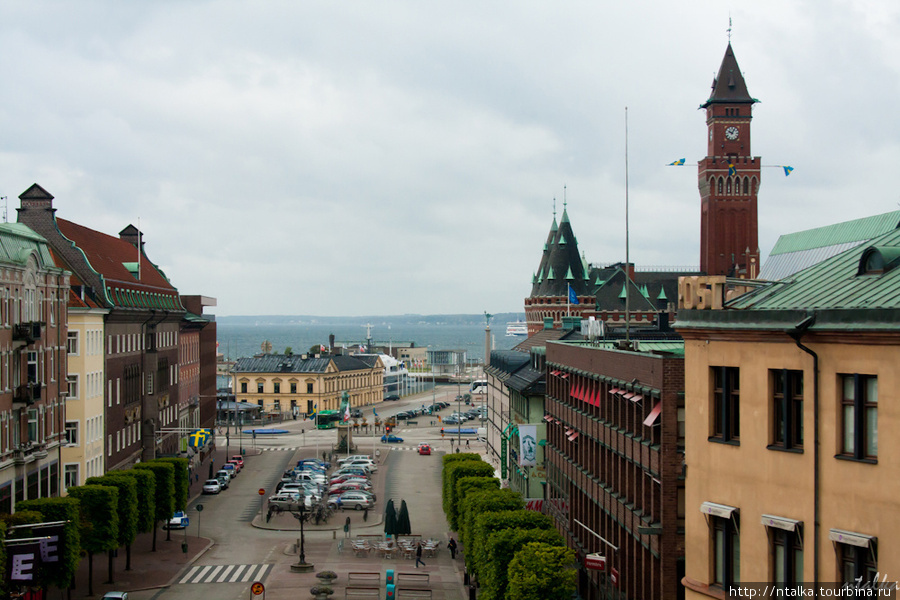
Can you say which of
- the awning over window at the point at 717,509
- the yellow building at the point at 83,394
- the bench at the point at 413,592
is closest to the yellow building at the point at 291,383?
the yellow building at the point at 83,394

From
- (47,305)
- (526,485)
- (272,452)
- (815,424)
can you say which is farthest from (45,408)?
(272,452)

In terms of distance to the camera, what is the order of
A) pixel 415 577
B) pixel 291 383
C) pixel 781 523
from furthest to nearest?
1. pixel 291 383
2. pixel 415 577
3. pixel 781 523

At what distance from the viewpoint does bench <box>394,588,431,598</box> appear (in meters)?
57.7

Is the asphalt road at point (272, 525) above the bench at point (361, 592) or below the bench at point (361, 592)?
below

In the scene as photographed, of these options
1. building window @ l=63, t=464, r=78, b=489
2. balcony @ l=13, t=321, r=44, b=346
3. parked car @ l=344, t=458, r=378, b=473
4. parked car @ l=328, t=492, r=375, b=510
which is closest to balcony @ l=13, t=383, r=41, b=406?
balcony @ l=13, t=321, r=44, b=346

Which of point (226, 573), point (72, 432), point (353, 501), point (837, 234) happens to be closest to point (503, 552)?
point (226, 573)

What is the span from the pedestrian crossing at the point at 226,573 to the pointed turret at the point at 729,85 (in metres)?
130

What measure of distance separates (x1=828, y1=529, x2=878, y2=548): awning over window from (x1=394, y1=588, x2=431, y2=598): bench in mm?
38863

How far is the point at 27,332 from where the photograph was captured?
56125mm

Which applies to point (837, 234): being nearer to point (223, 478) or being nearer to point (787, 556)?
point (223, 478)

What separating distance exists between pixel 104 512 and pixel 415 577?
58.7 feet

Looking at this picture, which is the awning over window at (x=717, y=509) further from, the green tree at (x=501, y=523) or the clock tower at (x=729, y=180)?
the clock tower at (x=729, y=180)

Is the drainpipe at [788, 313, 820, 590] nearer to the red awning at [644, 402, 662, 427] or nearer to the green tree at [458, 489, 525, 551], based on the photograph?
the red awning at [644, 402, 662, 427]

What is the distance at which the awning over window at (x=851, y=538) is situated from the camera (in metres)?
20.7
